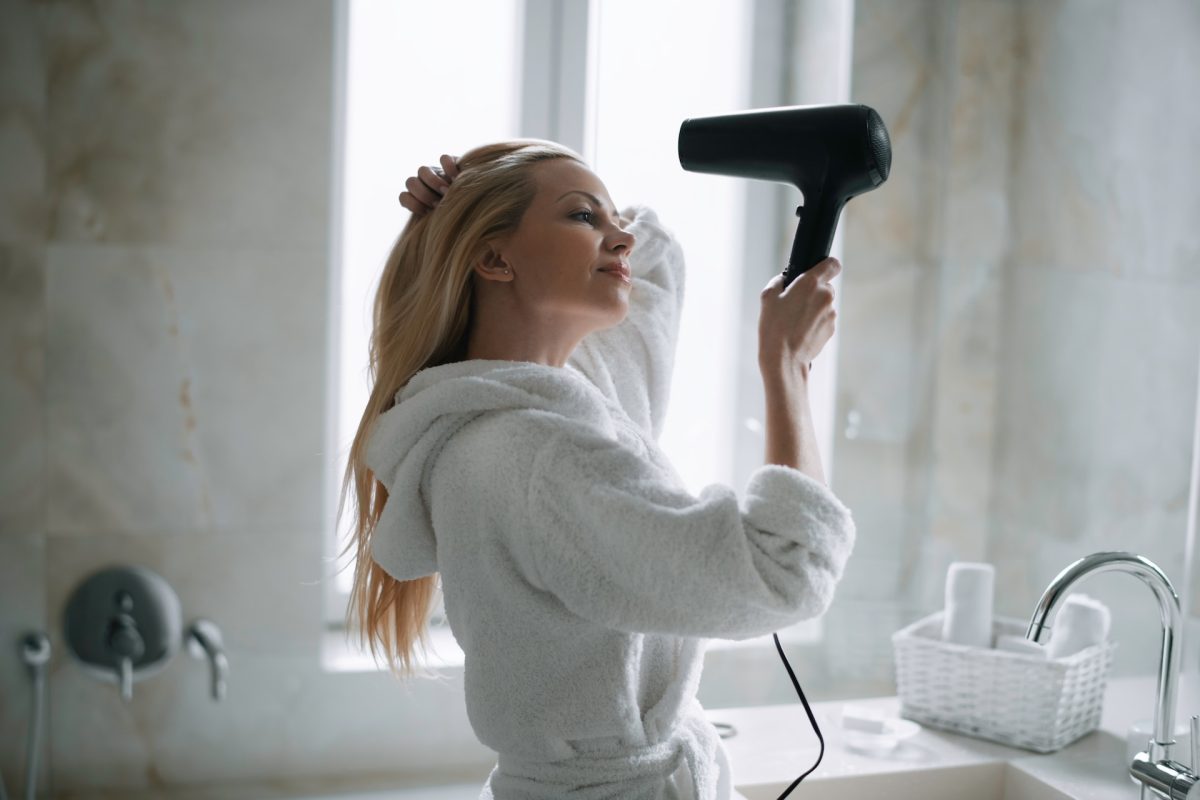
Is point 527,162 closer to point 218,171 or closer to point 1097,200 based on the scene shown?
point 218,171

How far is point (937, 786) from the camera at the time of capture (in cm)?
159

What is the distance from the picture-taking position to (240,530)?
5.57 feet

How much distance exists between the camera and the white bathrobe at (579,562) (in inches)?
36.0

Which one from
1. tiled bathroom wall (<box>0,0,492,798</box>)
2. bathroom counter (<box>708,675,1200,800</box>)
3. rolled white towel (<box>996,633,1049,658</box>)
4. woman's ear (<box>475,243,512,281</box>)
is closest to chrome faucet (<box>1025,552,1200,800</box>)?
bathroom counter (<box>708,675,1200,800</box>)

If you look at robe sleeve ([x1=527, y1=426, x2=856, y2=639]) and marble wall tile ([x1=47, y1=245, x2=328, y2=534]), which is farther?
marble wall tile ([x1=47, y1=245, x2=328, y2=534])

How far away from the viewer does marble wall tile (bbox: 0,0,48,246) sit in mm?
1539

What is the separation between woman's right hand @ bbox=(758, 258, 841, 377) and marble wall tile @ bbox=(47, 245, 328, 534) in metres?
0.88

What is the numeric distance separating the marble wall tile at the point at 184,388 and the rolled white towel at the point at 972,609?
3.34 ft

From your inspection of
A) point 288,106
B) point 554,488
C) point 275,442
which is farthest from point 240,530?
point 554,488

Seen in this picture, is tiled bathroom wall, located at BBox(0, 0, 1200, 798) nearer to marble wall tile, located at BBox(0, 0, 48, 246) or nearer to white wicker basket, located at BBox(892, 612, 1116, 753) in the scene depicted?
marble wall tile, located at BBox(0, 0, 48, 246)

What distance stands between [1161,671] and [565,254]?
93cm

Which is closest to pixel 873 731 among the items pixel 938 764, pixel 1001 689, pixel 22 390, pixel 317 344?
pixel 938 764

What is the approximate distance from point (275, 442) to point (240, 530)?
0.48 ft

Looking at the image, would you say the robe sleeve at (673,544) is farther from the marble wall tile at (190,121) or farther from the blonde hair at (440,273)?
the marble wall tile at (190,121)
